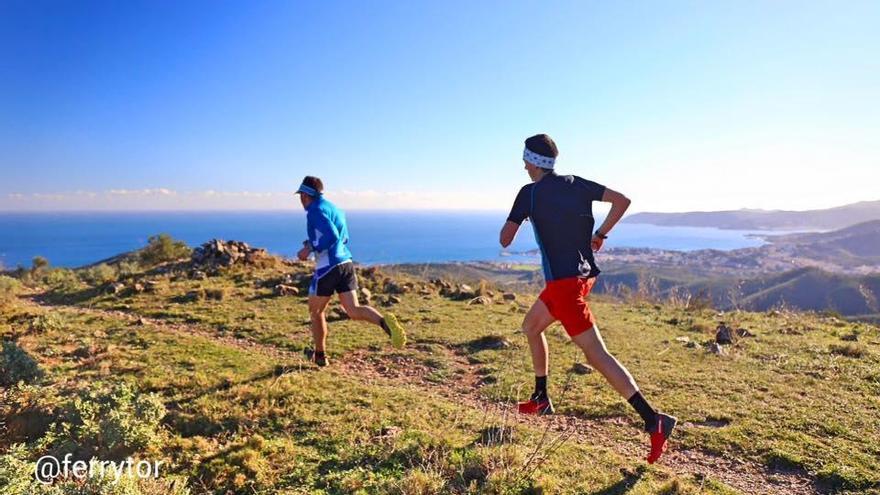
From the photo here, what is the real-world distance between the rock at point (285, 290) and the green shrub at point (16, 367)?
6.16 metres

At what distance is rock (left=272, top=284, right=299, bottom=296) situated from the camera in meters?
11.7

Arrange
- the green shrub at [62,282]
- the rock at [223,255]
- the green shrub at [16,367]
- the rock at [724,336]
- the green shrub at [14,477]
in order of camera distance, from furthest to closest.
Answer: the rock at [223,255] → the green shrub at [62,282] → the rock at [724,336] → the green shrub at [16,367] → the green shrub at [14,477]

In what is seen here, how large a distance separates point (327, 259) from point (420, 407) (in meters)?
2.21

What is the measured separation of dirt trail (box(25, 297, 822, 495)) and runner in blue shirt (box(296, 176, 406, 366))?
0.78 m

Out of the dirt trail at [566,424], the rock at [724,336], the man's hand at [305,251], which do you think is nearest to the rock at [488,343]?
the dirt trail at [566,424]

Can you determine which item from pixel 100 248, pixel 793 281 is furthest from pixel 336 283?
pixel 100 248

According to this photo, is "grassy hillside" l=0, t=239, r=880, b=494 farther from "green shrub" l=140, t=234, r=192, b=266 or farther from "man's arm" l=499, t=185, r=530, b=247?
"green shrub" l=140, t=234, r=192, b=266

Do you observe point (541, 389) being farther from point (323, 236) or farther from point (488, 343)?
point (488, 343)

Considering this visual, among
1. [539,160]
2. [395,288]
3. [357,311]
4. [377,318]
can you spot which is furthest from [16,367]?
[395,288]

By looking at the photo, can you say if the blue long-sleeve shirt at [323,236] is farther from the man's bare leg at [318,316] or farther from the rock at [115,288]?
the rock at [115,288]

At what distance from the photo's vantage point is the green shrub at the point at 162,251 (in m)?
19.1

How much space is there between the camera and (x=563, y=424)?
4574 millimetres

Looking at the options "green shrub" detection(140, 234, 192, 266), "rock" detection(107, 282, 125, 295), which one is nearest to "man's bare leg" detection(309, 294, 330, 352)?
"rock" detection(107, 282, 125, 295)

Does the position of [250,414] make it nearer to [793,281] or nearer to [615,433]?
[615,433]
